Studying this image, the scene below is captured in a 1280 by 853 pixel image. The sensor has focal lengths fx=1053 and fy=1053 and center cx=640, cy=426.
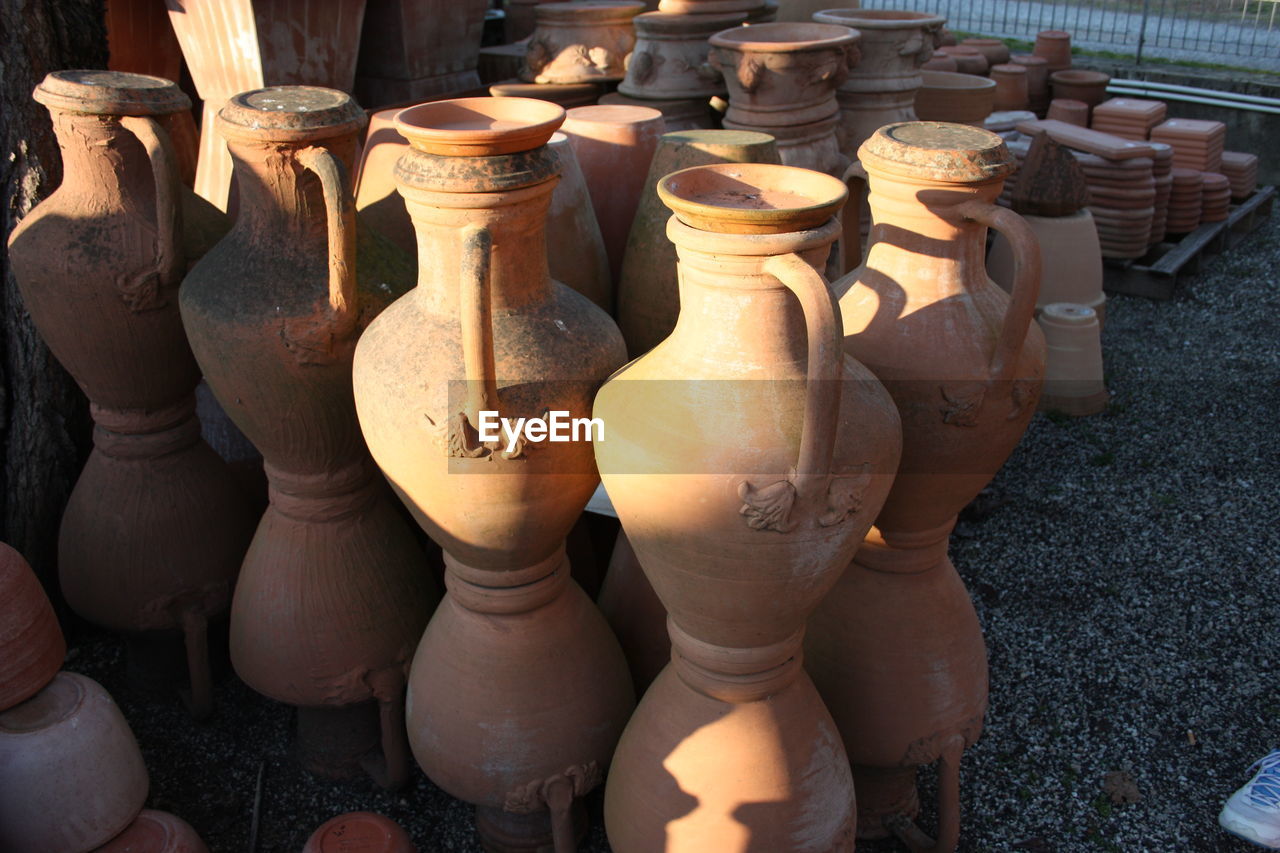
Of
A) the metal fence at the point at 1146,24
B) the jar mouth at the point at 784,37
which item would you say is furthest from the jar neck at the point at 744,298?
the metal fence at the point at 1146,24

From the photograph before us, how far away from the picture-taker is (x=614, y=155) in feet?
8.73

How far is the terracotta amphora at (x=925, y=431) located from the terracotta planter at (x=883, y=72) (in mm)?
1615

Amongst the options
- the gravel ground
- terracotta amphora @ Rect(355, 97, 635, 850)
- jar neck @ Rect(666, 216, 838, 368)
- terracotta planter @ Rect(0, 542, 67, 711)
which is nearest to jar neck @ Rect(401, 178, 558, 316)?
terracotta amphora @ Rect(355, 97, 635, 850)

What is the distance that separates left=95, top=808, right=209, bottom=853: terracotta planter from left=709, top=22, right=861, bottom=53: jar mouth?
238 centimetres

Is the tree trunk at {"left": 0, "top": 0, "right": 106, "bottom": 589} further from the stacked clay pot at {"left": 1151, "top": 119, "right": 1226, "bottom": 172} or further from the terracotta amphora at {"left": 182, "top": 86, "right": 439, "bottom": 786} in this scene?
the stacked clay pot at {"left": 1151, "top": 119, "right": 1226, "bottom": 172}

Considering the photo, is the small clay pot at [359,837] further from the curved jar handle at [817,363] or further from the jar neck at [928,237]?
the jar neck at [928,237]

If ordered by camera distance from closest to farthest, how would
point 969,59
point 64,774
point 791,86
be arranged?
point 64,774
point 791,86
point 969,59

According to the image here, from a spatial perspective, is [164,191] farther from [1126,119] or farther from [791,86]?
[1126,119]

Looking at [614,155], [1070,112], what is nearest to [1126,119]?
[1070,112]

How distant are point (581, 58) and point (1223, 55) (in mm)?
6991

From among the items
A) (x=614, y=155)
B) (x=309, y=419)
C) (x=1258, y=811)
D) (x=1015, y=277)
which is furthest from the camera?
(x=614, y=155)

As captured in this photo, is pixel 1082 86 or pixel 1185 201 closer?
pixel 1185 201

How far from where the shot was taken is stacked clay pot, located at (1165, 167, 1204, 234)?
5.75m

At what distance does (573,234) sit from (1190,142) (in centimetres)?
508
